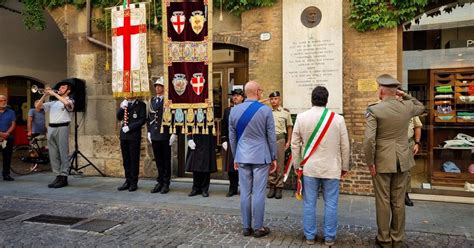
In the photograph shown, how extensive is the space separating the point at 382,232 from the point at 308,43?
162 inches

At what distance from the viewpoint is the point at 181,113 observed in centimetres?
721

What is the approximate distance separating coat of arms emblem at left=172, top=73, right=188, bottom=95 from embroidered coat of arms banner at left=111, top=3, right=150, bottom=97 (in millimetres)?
1043

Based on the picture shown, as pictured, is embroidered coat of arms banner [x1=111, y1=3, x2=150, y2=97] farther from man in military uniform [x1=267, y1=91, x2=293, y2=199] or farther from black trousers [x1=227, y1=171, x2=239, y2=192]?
man in military uniform [x1=267, y1=91, x2=293, y2=199]

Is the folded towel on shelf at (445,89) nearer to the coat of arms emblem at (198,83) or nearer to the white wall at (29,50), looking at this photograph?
the coat of arms emblem at (198,83)

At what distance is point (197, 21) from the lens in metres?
7.25

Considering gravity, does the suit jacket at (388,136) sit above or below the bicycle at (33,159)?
above

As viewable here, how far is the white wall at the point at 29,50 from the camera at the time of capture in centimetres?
1295

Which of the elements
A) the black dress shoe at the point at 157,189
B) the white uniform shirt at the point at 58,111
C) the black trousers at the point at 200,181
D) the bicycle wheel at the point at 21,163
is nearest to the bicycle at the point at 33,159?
the bicycle wheel at the point at 21,163

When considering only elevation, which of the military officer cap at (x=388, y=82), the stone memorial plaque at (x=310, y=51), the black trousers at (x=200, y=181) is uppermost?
the stone memorial plaque at (x=310, y=51)

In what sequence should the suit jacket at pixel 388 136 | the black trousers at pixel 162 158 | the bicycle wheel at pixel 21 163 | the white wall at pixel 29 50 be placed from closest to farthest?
the suit jacket at pixel 388 136
the black trousers at pixel 162 158
the bicycle wheel at pixel 21 163
the white wall at pixel 29 50

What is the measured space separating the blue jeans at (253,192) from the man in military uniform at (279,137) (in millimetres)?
2100

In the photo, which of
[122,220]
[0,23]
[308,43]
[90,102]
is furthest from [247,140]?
[0,23]

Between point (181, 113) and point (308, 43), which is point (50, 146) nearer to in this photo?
point (181, 113)

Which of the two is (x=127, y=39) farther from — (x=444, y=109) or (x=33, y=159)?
(x=444, y=109)
